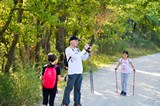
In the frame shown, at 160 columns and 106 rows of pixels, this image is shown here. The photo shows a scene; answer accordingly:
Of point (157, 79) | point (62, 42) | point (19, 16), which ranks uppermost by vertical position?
point (19, 16)

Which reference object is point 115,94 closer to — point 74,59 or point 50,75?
point 74,59

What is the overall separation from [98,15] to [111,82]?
11.5ft

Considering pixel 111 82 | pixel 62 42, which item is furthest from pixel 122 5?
pixel 111 82

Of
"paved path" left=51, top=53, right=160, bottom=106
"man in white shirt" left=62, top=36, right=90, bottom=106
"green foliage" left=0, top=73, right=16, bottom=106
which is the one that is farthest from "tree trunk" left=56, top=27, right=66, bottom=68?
"man in white shirt" left=62, top=36, right=90, bottom=106

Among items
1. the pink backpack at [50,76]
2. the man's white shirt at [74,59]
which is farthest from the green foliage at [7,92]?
the man's white shirt at [74,59]

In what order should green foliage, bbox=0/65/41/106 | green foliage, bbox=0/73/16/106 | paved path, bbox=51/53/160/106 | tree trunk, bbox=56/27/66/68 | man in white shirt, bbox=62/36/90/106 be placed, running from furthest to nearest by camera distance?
tree trunk, bbox=56/27/66/68
paved path, bbox=51/53/160/106
green foliage, bbox=0/65/41/106
green foliage, bbox=0/73/16/106
man in white shirt, bbox=62/36/90/106

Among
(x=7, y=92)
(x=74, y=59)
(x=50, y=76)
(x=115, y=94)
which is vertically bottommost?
(x=115, y=94)

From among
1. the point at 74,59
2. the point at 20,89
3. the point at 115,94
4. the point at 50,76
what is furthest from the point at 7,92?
the point at 115,94

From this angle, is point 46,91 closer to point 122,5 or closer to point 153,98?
point 153,98

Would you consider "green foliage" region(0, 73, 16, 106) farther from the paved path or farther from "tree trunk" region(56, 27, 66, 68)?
"tree trunk" region(56, 27, 66, 68)

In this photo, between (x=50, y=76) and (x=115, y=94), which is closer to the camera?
(x=50, y=76)

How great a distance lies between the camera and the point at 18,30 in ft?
32.6

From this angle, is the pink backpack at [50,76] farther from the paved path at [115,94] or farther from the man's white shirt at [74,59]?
the paved path at [115,94]

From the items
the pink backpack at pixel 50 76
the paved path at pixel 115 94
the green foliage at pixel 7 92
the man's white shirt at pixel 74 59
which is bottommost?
the paved path at pixel 115 94
